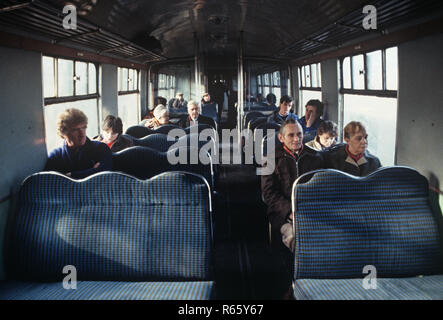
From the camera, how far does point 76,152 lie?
3.63 metres

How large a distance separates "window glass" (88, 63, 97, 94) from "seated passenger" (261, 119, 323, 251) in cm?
335

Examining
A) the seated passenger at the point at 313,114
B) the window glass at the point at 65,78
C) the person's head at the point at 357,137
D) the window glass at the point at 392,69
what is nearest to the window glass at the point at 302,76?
the seated passenger at the point at 313,114

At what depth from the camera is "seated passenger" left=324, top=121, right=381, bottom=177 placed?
353cm

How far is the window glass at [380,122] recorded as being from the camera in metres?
4.04

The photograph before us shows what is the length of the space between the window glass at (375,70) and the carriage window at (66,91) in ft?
11.7

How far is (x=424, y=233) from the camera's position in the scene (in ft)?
7.59

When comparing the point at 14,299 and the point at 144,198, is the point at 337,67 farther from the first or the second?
the point at 14,299

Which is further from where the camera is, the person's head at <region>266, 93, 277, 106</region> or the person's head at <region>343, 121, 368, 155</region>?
the person's head at <region>266, 93, 277, 106</region>

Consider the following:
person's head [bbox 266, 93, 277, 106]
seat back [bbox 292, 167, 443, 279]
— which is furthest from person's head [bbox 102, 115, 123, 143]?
person's head [bbox 266, 93, 277, 106]

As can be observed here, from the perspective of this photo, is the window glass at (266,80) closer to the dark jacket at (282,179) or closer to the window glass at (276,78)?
the window glass at (276,78)

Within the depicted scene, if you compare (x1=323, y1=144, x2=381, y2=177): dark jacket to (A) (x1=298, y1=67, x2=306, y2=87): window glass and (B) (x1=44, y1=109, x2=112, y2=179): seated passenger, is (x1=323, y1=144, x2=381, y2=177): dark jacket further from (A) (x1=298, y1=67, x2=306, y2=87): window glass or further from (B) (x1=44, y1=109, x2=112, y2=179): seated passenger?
(A) (x1=298, y1=67, x2=306, y2=87): window glass

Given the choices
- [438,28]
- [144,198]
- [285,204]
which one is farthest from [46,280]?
[438,28]

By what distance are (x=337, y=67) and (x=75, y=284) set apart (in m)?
5.03
